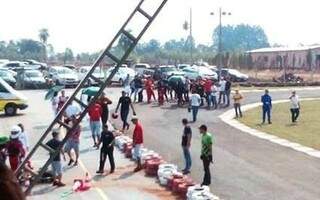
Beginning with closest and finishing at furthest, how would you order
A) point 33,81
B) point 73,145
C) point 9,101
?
point 73,145
point 9,101
point 33,81

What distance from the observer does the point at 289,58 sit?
11012 cm

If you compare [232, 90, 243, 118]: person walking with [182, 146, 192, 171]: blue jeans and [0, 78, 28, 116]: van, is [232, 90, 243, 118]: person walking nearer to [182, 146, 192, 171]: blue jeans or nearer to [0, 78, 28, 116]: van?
[0, 78, 28, 116]: van

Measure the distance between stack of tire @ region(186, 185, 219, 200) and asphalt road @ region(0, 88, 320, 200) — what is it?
59.0 inches

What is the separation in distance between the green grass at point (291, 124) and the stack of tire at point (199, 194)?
11092mm

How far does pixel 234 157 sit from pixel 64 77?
3893cm

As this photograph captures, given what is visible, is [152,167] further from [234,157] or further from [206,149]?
[234,157]

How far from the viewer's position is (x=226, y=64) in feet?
323

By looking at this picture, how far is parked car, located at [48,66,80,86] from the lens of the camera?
5919cm

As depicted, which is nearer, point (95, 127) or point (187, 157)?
point (187, 157)

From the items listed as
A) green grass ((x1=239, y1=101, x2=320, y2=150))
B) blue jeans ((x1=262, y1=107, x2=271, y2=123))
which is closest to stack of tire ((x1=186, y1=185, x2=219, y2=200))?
green grass ((x1=239, y1=101, x2=320, y2=150))

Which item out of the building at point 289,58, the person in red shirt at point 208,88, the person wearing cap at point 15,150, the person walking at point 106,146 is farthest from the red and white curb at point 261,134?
the building at point 289,58

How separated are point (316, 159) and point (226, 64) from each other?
76.5 metres

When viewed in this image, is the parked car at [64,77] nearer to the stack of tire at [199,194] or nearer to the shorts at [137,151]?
the shorts at [137,151]

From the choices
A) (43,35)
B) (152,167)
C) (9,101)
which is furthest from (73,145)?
(43,35)
